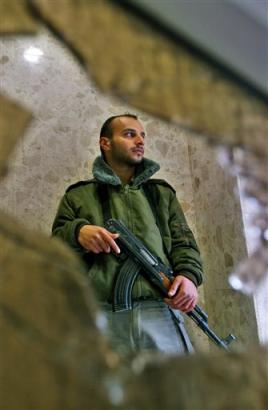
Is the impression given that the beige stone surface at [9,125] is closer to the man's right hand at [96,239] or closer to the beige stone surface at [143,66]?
the beige stone surface at [143,66]

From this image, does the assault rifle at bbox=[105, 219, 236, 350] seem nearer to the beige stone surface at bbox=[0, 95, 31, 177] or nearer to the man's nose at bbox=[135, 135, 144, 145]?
the man's nose at bbox=[135, 135, 144, 145]

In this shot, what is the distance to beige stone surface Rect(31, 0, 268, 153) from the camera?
0.35 meters

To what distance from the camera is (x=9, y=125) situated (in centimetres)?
36

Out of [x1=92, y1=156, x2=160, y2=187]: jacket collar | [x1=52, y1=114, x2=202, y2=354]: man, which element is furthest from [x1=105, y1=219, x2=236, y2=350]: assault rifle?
[x1=92, y1=156, x2=160, y2=187]: jacket collar

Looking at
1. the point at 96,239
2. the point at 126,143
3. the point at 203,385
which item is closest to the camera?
the point at 203,385

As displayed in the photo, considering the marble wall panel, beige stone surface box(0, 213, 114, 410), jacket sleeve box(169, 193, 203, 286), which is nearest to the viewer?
beige stone surface box(0, 213, 114, 410)

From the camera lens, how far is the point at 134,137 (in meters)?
1.43

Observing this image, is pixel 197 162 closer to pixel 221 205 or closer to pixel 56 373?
pixel 221 205

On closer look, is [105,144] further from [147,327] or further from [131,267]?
[147,327]

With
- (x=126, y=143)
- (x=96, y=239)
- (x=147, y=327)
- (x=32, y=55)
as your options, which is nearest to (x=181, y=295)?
(x=147, y=327)

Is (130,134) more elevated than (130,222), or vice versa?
(130,134)

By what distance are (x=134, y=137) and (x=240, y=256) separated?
405 mm

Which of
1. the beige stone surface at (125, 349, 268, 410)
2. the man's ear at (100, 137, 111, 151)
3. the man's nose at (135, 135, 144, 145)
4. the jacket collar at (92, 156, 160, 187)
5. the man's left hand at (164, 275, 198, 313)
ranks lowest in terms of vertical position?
the man's left hand at (164, 275, 198, 313)

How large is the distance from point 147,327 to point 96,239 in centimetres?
21
